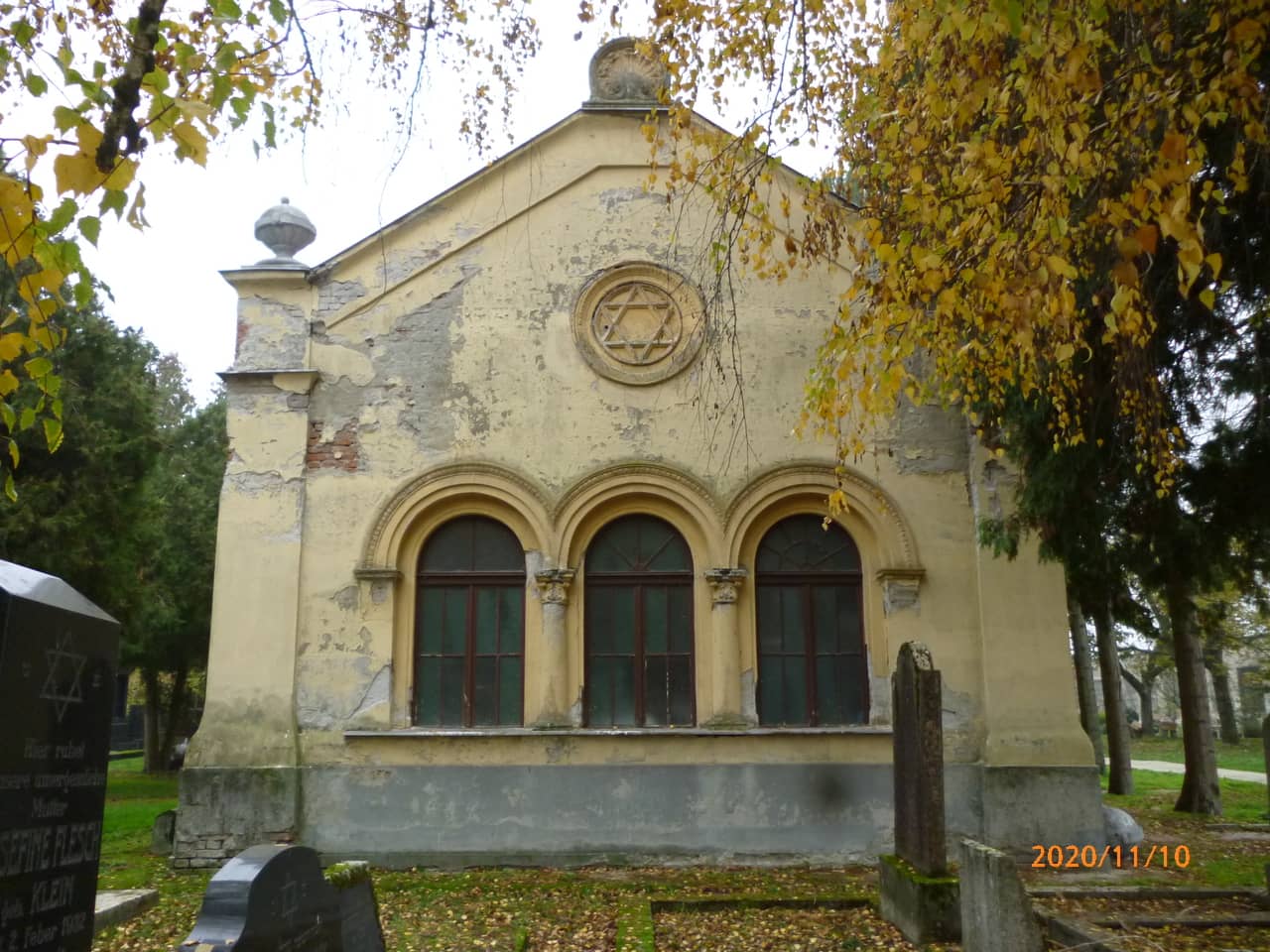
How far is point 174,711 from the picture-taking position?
1005 inches

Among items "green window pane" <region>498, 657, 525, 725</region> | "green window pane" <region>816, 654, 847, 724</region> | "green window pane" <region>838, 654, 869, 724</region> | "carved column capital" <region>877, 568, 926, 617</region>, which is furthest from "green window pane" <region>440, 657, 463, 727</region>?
"carved column capital" <region>877, 568, 926, 617</region>

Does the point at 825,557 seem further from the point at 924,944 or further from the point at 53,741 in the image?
the point at 53,741

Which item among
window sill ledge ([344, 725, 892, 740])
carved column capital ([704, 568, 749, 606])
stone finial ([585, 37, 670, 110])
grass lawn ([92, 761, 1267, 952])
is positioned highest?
stone finial ([585, 37, 670, 110])

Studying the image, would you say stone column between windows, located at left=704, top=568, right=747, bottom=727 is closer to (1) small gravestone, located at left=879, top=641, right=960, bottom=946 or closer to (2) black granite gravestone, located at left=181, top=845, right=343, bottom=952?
(1) small gravestone, located at left=879, top=641, right=960, bottom=946

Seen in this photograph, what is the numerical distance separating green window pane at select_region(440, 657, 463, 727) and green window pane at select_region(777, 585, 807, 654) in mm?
3330

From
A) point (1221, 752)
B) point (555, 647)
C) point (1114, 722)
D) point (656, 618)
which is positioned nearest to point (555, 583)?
point (555, 647)

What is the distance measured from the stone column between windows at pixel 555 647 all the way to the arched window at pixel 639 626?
292mm

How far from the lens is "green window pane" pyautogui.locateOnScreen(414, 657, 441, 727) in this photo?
11.2 meters

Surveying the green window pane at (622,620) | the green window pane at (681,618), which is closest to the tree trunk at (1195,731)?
the green window pane at (681,618)

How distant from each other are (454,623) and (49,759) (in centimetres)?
733

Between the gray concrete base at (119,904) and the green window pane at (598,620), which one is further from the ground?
the green window pane at (598,620)

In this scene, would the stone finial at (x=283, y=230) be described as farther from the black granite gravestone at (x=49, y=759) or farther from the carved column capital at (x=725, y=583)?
the black granite gravestone at (x=49, y=759)

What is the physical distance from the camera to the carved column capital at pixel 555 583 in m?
Result: 11.2

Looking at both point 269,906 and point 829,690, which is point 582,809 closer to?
point 829,690
